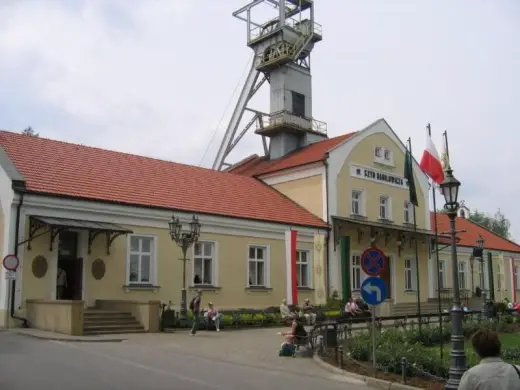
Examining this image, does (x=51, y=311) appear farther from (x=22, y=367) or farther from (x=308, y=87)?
(x=308, y=87)

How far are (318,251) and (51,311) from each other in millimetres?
14932

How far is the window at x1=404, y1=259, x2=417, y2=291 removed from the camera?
36750 millimetres

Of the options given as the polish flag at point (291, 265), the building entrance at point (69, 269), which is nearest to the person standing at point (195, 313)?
the building entrance at point (69, 269)

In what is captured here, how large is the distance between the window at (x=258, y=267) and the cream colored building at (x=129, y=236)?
48mm

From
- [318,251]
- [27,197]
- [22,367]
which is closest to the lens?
[22,367]

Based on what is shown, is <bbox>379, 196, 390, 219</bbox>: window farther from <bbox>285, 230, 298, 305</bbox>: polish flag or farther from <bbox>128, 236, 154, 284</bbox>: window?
<bbox>128, 236, 154, 284</bbox>: window

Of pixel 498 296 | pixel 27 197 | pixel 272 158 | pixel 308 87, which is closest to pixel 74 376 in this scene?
pixel 27 197

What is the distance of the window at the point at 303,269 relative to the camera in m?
30.9

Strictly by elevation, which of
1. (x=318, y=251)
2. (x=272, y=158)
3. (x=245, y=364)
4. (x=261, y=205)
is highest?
(x=272, y=158)

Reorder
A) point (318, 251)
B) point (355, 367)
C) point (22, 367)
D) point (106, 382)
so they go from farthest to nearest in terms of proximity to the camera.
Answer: point (318, 251) < point (355, 367) < point (22, 367) < point (106, 382)

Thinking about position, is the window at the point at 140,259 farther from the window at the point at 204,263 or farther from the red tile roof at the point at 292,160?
the red tile roof at the point at 292,160

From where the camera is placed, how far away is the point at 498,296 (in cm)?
4634

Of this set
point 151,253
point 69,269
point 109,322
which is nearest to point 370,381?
point 109,322

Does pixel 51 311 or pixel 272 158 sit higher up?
pixel 272 158
